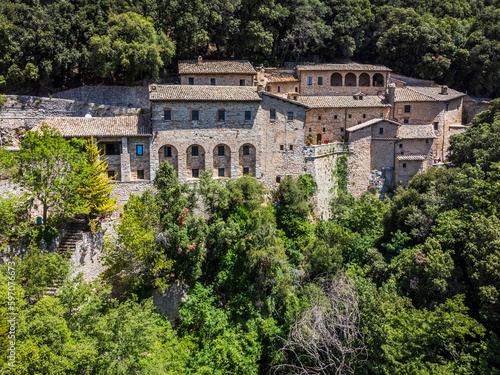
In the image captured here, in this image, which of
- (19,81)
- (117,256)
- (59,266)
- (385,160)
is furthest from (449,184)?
(19,81)

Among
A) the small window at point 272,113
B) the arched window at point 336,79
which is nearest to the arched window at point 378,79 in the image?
the arched window at point 336,79

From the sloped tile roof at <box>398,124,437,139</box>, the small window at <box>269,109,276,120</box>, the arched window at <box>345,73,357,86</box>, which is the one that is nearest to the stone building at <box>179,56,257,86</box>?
the small window at <box>269,109,276,120</box>

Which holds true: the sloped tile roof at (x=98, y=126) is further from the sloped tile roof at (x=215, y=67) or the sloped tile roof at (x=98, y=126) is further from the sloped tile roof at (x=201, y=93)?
Answer: the sloped tile roof at (x=215, y=67)

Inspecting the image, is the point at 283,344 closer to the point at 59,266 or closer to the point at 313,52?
the point at 59,266

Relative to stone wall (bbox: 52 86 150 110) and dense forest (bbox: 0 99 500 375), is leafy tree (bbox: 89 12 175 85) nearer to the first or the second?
stone wall (bbox: 52 86 150 110)

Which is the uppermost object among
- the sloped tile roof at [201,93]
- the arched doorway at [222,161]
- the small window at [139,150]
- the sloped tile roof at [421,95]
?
the sloped tile roof at [421,95]
